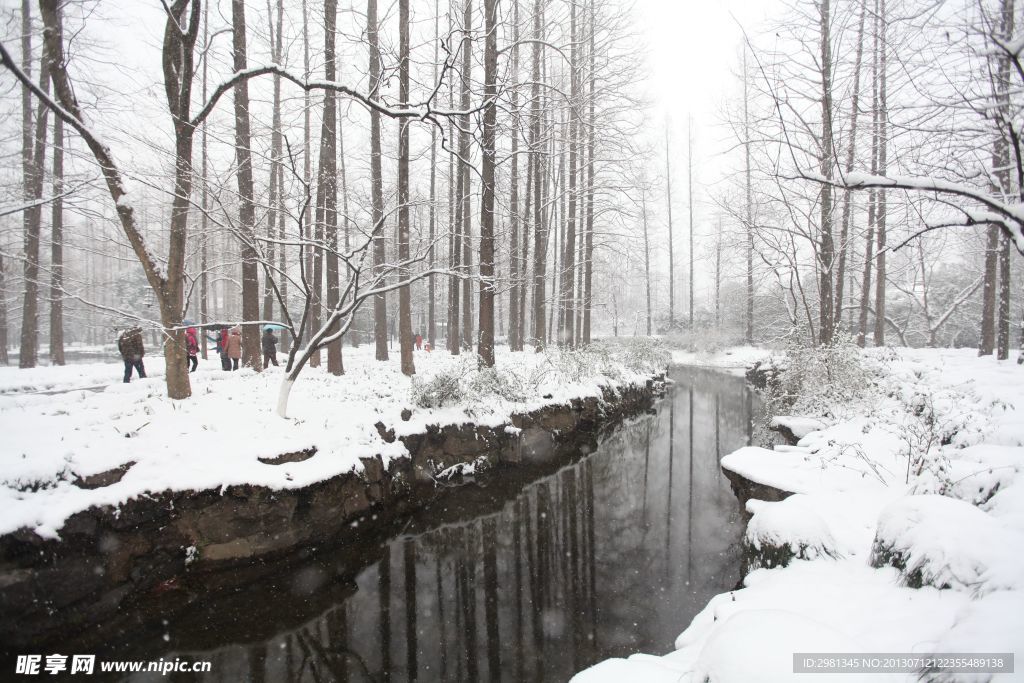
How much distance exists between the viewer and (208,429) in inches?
216

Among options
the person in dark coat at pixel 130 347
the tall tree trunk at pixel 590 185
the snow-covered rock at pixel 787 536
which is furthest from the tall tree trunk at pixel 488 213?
the person in dark coat at pixel 130 347

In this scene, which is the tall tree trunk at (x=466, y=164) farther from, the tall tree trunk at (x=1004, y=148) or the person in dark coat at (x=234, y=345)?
the person in dark coat at (x=234, y=345)

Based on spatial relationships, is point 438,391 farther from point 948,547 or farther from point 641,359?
point 641,359

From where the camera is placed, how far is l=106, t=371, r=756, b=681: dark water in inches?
151

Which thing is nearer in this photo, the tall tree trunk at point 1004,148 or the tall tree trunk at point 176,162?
the tall tree trunk at point 1004,148

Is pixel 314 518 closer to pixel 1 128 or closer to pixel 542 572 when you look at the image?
pixel 542 572

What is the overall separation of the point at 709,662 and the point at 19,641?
17.8 feet

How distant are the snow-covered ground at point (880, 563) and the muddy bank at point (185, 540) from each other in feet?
12.6

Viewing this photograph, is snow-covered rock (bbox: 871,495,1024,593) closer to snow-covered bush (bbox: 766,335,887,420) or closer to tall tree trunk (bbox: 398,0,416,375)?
snow-covered bush (bbox: 766,335,887,420)

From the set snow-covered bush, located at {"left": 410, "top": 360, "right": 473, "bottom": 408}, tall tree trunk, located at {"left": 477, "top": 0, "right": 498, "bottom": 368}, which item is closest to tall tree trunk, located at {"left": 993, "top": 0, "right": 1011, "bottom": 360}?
tall tree trunk, located at {"left": 477, "top": 0, "right": 498, "bottom": 368}

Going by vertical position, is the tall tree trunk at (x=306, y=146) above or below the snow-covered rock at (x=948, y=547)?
above

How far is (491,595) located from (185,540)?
3.33 meters

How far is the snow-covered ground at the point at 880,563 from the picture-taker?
2221 mm

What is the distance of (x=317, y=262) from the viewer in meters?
13.3
